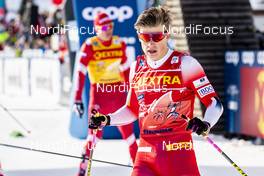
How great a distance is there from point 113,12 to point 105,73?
3027mm

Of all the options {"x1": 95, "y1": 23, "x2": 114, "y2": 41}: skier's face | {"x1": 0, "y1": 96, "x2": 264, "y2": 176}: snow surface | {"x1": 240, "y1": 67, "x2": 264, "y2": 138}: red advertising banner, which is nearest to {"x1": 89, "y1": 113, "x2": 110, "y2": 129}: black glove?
{"x1": 0, "y1": 96, "x2": 264, "y2": 176}: snow surface

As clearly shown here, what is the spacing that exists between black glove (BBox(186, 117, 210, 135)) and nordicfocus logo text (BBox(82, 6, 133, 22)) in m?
7.71

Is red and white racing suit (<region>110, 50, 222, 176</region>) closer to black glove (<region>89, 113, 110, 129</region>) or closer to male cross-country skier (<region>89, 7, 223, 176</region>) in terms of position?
male cross-country skier (<region>89, 7, 223, 176</region>)

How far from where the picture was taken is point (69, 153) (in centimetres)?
1097

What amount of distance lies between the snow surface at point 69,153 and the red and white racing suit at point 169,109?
3.90 meters

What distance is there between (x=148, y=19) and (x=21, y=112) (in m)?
12.8

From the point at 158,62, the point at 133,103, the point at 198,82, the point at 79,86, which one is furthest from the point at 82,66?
the point at 198,82

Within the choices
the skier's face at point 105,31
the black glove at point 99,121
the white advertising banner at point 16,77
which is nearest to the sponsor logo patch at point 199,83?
the black glove at point 99,121

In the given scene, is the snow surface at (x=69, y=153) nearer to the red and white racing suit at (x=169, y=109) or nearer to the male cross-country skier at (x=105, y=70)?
the male cross-country skier at (x=105, y=70)

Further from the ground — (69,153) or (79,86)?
(79,86)

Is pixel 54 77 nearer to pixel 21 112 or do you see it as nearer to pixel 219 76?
pixel 21 112

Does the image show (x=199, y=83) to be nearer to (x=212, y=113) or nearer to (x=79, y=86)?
(x=212, y=113)

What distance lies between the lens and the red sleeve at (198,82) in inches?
186

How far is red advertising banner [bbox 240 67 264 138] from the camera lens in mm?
11539
